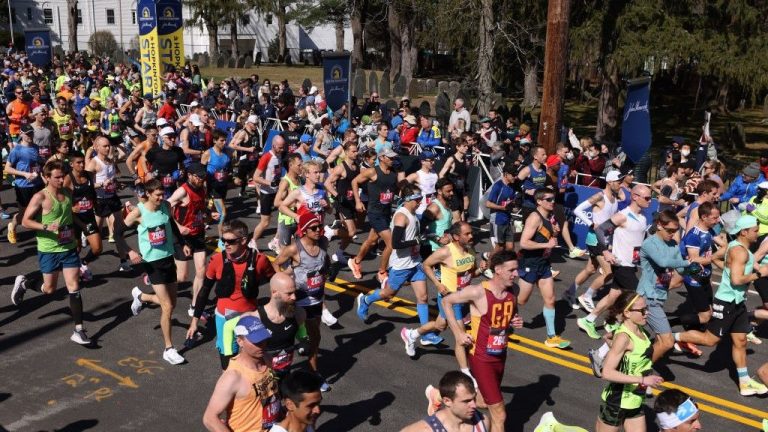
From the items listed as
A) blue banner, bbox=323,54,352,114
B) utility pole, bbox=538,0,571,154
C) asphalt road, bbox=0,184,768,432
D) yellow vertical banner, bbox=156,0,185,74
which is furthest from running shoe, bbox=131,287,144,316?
yellow vertical banner, bbox=156,0,185,74

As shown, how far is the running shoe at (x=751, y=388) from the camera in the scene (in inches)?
329

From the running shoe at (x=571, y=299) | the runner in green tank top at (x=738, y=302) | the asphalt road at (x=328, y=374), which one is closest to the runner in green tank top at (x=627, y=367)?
the asphalt road at (x=328, y=374)

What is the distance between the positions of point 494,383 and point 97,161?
25.7 ft

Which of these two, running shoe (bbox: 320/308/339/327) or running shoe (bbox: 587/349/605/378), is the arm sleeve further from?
running shoe (bbox: 587/349/605/378)

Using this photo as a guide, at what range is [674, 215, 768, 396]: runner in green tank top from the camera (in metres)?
8.23

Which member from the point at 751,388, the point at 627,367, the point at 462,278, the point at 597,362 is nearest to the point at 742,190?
the point at 751,388

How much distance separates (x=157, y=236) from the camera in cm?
883

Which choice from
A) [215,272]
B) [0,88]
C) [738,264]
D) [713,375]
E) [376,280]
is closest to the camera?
[215,272]

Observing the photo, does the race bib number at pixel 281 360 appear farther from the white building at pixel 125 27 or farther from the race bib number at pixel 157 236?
the white building at pixel 125 27

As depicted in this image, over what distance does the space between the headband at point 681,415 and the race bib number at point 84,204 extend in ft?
27.5

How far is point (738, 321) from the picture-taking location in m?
8.30

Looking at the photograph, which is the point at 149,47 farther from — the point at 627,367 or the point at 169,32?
the point at 627,367

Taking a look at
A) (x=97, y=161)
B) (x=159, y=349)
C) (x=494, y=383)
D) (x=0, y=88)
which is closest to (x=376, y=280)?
(x=159, y=349)

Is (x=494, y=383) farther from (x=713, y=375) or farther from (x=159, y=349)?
(x=159, y=349)
